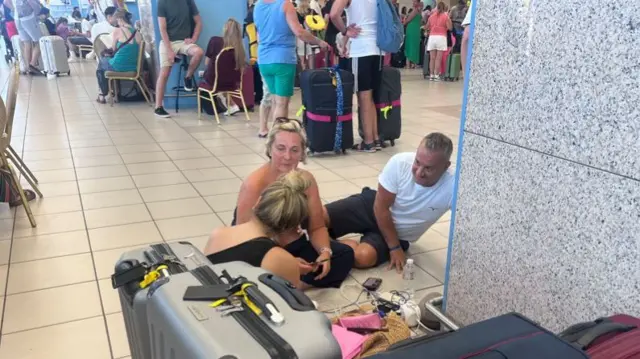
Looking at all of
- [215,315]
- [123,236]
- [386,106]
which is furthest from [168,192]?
[215,315]

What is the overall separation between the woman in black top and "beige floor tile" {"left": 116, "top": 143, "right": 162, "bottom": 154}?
307cm

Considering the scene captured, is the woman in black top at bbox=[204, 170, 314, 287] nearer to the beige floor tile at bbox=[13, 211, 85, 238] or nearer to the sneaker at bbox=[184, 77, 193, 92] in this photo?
the beige floor tile at bbox=[13, 211, 85, 238]

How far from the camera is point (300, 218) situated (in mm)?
2078

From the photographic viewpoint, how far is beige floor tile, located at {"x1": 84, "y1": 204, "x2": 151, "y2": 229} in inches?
126

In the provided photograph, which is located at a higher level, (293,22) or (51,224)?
(293,22)

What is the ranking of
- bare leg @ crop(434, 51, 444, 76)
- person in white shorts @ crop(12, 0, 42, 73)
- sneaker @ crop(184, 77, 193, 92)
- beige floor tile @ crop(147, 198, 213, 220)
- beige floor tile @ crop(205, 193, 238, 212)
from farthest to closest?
bare leg @ crop(434, 51, 444, 76) → person in white shorts @ crop(12, 0, 42, 73) → sneaker @ crop(184, 77, 193, 92) → beige floor tile @ crop(205, 193, 238, 212) → beige floor tile @ crop(147, 198, 213, 220)

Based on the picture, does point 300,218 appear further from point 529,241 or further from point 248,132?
point 248,132

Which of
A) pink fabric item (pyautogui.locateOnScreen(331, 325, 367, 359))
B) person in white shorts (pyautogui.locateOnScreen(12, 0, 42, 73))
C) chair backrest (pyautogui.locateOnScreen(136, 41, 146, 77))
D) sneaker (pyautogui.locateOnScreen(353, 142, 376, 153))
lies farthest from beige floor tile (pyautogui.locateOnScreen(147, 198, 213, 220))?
person in white shorts (pyautogui.locateOnScreen(12, 0, 42, 73))

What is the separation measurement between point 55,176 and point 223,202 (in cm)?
155

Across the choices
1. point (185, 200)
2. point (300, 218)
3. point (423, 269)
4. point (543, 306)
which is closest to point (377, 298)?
point (423, 269)

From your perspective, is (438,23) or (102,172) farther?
(438,23)

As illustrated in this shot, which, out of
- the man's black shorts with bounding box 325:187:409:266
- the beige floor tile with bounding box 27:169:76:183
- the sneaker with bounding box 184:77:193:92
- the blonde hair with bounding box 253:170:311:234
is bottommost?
the beige floor tile with bounding box 27:169:76:183

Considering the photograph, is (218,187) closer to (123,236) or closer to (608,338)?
(123,236)

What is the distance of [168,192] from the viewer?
3.76 m
